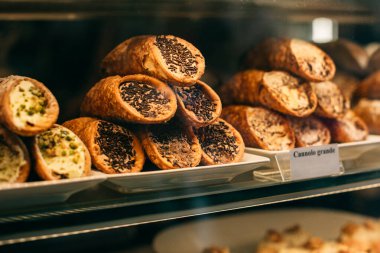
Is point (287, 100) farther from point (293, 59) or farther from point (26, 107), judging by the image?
point (26, 107)

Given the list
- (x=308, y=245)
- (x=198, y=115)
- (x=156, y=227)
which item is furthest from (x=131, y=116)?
(x=308, y=245)

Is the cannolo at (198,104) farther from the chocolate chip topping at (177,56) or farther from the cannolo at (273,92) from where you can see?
the cannolo at (273,92)

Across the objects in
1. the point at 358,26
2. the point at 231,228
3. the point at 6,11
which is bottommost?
the point at 231,228

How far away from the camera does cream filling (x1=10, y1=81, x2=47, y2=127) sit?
825 millimetres

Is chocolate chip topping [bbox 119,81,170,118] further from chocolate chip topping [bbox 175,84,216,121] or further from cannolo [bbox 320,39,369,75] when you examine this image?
cannolo [bbox 320,39,369,75]

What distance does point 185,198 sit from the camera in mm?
1005

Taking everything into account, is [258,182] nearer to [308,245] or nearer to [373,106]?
[308,245]

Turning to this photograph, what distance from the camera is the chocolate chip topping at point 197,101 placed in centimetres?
103

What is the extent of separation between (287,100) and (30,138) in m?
0.67

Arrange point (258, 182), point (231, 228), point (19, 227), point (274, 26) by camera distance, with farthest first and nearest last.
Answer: point (231, 228), point (274, 26), point (258, 182), point (19, 227)

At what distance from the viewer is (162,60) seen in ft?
3.30

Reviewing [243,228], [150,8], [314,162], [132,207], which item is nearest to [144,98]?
[132,207]

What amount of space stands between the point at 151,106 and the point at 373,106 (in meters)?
0.84

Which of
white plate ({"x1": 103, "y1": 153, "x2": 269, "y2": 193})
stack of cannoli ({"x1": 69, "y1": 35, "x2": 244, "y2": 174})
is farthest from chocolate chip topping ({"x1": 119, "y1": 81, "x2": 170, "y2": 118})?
white plate ({"x1": 103, "y1": 153, "x2": 269, "y2": 193})
